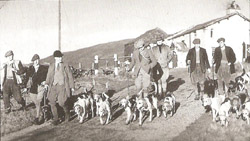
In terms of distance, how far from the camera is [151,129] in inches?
211

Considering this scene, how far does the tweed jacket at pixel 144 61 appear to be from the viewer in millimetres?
5750


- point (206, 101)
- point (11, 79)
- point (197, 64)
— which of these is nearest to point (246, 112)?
point (206, 101)

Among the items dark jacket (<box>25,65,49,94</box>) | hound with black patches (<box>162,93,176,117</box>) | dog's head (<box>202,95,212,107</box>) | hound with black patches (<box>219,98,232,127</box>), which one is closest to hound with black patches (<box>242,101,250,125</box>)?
hound with black patches (<box>219,98,232,127</box>)

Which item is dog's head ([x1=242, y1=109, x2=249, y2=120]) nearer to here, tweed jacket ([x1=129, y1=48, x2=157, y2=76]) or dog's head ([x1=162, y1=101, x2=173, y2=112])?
dog's head ([x1=162, y1=101, x2=173, y2=112])

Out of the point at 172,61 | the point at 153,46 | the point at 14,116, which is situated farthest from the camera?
the point at 172,61

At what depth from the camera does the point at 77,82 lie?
18.7 ft

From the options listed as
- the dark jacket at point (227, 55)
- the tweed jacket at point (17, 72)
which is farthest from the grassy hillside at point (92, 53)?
the dark jacket at point (227, 55)

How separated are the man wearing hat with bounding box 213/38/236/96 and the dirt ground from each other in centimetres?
75

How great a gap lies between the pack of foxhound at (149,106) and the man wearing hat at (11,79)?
3.08 feet

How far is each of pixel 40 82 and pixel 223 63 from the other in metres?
3.26

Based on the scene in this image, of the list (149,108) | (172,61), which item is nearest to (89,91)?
(149,108)

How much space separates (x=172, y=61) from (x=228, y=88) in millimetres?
1147

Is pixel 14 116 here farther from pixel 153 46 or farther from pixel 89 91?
pixel 153 46

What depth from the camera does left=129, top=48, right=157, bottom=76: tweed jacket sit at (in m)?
5.75
